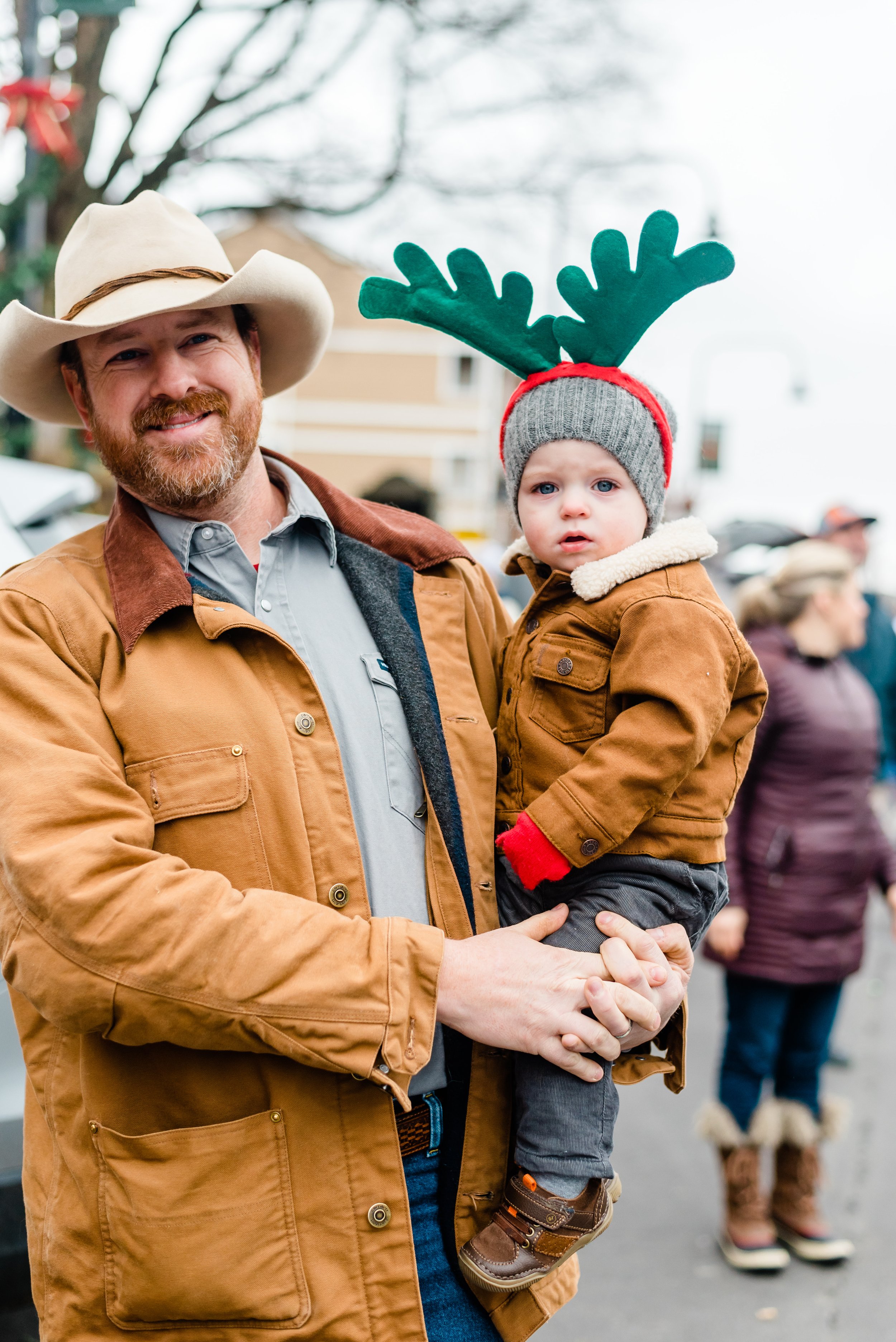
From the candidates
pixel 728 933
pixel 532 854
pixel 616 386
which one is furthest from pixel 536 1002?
pixel 728 933

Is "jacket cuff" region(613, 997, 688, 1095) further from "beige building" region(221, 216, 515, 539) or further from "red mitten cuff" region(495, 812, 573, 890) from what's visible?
"beige building" region(221, 216, 515, 539)

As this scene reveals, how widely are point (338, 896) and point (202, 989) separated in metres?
0.30

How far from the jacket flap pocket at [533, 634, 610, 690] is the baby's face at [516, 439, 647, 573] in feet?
0.54

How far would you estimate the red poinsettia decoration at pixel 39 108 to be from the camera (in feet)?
21.3

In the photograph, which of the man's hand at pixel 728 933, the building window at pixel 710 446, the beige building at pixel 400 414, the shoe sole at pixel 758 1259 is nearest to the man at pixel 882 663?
the man's hand at pixel 728 933

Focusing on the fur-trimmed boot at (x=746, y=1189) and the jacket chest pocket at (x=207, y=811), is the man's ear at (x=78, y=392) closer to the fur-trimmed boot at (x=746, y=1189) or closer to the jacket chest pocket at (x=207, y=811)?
the jacket chest pocket at (x=207, y=811)

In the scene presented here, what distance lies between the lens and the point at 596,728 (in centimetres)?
205

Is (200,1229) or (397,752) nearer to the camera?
(200,1229)

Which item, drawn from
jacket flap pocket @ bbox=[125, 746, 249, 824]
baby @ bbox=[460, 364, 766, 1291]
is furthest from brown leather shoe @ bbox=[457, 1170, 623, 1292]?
jacket flap pocket @ bbox=[125, 746, 249, 824]

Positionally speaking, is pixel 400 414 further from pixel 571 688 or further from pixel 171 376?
pixel 571 688

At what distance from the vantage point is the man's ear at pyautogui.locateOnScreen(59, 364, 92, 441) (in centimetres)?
224

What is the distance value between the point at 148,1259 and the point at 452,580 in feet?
4.14

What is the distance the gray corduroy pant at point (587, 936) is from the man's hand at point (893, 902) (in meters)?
2.40

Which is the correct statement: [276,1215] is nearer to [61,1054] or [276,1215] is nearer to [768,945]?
[61,1054]
